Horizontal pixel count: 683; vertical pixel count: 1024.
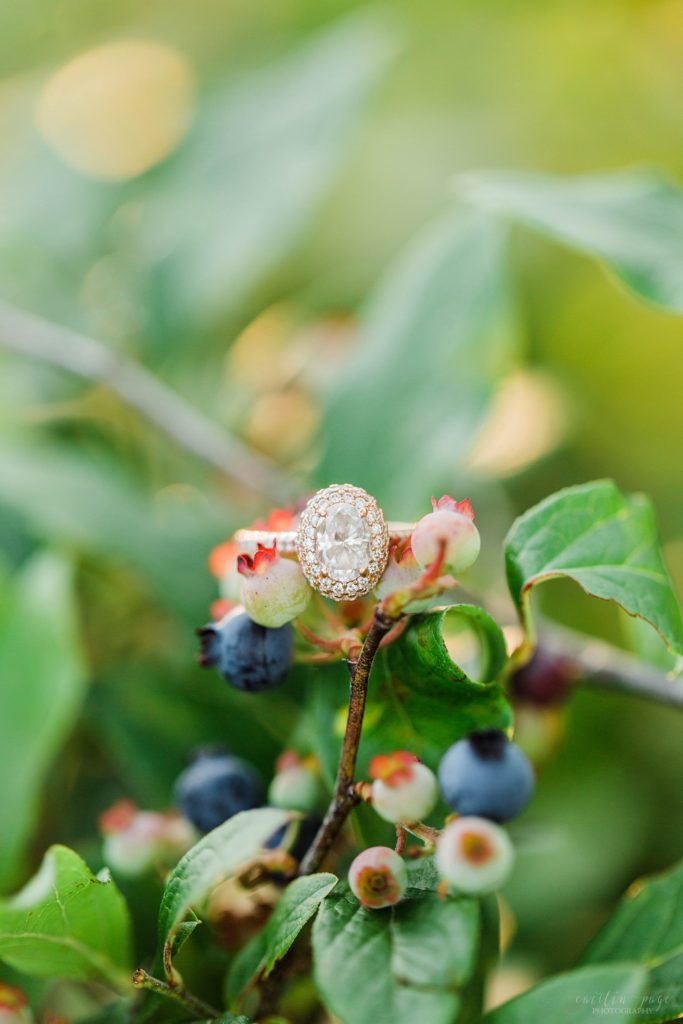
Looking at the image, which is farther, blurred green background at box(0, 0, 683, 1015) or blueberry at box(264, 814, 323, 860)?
blurred green background at box(0, 0, 683, 1015)

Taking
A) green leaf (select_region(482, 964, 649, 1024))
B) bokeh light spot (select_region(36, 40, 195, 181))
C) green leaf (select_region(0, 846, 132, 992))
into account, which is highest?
bokeh light spot (select_region(36, 40, 195, 181))

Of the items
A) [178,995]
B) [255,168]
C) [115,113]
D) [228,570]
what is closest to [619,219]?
[228,570]

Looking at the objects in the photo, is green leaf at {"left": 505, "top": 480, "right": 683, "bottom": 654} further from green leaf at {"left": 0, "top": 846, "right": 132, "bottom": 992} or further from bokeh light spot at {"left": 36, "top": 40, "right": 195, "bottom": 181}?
bokeh light spot at {"left": 36, "top": 40, "right": 195, "bottom": 181}

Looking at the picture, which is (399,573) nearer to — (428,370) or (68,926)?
(68,926)

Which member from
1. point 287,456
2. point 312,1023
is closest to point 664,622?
point 312,1023

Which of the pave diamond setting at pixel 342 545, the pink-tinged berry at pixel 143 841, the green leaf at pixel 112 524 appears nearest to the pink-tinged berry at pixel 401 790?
the pave diamond setting at pixel 342 545

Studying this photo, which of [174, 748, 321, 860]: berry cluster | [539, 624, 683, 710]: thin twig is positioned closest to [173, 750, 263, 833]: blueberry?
[174, 748, 321, 860]: berry cluster

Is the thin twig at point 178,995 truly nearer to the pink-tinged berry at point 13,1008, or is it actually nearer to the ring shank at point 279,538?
the pink-tinged berry at point 13,1008
